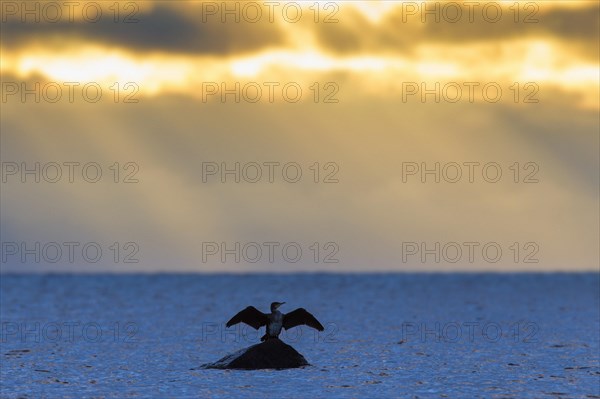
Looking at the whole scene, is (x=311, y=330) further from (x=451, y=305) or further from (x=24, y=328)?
(x=451, y=305)

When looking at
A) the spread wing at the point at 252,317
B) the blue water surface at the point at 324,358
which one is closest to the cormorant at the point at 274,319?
the spread wing at the point at 252,317

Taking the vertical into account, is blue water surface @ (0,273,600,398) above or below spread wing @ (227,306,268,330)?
below

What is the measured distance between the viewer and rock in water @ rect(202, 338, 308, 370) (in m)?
33.3

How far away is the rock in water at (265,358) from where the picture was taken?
109 ft

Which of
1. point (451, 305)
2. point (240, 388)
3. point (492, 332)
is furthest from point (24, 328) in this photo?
point (451, 305)

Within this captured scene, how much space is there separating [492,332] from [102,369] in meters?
25.3

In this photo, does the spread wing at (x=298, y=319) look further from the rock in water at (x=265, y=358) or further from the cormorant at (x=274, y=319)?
the rock in water at (x=265, y=358)

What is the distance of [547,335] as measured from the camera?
5112 cm

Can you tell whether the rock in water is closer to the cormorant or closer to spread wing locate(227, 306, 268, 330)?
the cormorant

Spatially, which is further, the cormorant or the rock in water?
the rock in water

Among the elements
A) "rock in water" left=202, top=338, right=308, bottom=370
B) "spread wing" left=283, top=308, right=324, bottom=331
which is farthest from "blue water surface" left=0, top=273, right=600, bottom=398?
"spread wing" left=283, top=308, right=324, bottom=331

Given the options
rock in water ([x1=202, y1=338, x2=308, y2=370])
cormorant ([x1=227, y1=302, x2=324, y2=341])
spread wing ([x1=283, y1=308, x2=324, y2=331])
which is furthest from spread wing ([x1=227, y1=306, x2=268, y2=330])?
rock in water ([x1=202, y1=338, x2=308, y2=370])

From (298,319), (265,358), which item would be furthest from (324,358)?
(298,319)

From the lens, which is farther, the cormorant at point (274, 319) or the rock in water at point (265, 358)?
the rock in water at point (265, 358)
